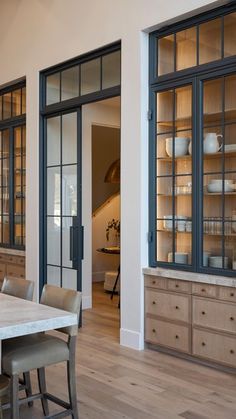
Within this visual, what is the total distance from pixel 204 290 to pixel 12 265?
3.34 metres

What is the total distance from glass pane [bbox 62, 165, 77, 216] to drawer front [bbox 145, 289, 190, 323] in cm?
160

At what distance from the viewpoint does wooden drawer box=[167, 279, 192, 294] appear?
13.6 feet

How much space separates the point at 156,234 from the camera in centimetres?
453

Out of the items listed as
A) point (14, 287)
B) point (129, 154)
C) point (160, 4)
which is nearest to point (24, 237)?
point (129, 154)

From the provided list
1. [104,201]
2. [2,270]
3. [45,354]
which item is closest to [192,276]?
[45,354]

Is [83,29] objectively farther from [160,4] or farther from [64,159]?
[64,159]

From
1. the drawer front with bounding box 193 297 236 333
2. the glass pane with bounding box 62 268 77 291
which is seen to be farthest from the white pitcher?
the glass pane with bounding box 62 268 77 291

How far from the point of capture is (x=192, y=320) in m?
4.11

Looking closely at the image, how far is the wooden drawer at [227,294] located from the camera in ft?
12.5

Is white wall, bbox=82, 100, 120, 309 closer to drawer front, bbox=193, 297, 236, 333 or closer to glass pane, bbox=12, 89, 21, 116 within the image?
glass pane, bbox=12, 89, 21, 116

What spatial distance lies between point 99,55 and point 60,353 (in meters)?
3.35

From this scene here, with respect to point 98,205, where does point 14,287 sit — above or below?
below

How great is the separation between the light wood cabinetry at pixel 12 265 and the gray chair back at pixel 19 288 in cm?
281

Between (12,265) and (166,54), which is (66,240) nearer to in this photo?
(12,265)
